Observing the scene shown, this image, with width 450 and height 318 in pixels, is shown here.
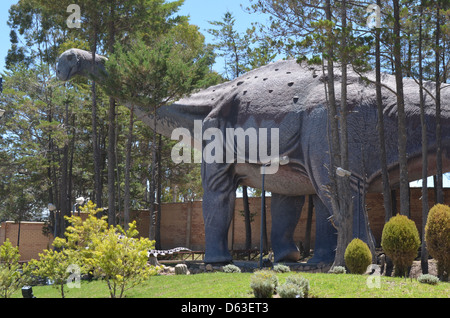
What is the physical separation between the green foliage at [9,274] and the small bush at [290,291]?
6.17 metres

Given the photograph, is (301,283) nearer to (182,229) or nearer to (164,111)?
(164,111)

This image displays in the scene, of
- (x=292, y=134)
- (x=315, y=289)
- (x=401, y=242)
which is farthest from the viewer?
(x=292, y=134)

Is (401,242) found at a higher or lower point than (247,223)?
lower

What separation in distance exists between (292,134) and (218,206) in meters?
3.85

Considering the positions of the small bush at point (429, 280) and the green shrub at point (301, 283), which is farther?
the small bush at point (429, 280)

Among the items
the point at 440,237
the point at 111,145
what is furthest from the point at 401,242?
the point at 111,145

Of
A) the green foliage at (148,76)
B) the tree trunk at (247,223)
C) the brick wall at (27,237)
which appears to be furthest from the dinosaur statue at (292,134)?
the brick wall at (27,237)

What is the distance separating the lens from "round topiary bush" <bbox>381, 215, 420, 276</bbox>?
13773mm

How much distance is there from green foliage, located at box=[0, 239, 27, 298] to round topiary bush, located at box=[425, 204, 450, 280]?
9420 mm

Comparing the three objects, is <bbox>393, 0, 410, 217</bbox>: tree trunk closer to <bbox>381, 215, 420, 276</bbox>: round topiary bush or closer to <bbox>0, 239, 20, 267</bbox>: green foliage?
<bbox>381, 215, 420, 276</bbox>: round topiary bush

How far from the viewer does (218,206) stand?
68.1 ft

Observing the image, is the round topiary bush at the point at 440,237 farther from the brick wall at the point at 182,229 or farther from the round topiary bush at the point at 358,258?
the brick wall at the point at 182,229

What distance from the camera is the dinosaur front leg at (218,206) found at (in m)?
20.7
